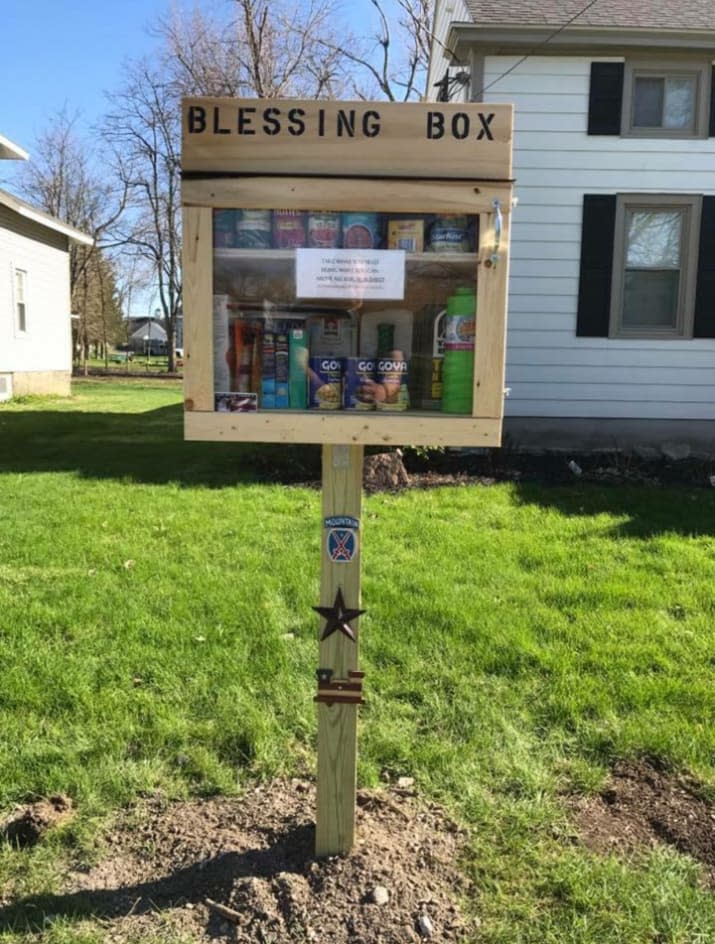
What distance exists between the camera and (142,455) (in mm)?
9266

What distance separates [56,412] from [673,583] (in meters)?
12.2

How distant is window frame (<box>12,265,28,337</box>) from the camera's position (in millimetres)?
15570

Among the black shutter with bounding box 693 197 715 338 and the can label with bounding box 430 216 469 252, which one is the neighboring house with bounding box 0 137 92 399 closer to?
the black shutter with bounding box 693 197 715 338

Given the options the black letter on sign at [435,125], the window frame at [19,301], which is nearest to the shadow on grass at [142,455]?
the window frame at [19,301]

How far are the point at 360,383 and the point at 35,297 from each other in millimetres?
16048

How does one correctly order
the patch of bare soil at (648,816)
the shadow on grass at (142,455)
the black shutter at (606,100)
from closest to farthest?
the patch of bare soil at (648,816) < the shadow on grass at (142,455) < the black shutter at (606,100)

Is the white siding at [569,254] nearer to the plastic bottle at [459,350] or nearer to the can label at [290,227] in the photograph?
the plastic bottle at [459,350]

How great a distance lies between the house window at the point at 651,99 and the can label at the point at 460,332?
759cm

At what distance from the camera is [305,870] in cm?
238

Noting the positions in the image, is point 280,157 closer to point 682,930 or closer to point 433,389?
point 433,389

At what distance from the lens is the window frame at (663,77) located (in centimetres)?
877

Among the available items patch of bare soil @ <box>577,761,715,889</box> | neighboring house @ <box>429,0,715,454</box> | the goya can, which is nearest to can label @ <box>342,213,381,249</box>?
the goya can

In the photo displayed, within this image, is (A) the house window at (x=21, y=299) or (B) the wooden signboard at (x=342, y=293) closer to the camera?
(B) the wooden signboard at (x=342, y=293)

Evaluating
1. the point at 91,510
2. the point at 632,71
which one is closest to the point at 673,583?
the point at 91,510
